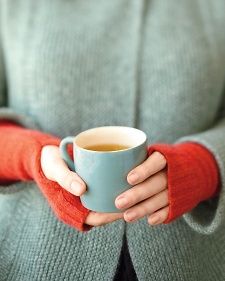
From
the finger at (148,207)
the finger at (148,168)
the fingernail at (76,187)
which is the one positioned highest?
the finger at (148,168)

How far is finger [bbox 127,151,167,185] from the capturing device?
21.4 inches

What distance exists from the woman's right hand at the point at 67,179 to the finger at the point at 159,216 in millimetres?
42

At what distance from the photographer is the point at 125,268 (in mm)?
699

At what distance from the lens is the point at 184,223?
2.37 feet

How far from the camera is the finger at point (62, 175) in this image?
555mm

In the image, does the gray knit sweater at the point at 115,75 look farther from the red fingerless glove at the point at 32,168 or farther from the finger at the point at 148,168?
the finger at the point at 148,168

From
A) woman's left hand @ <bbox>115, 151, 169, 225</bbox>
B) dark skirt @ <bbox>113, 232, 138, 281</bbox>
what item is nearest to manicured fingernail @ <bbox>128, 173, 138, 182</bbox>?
woman's left hand @ <bbox>115, 151, 169, 225</bbox>

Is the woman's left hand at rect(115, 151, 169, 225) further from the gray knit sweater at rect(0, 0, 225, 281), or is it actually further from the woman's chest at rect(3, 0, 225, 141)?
the woman's chest at rect(3, 0, 225, 141)

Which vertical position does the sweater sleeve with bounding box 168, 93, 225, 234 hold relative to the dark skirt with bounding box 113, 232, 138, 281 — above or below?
above

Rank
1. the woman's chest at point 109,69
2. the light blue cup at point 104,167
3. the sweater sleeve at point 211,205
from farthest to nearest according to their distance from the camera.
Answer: the woman's chest at point 109,69
the sweater sleeve at point 211,205
the light blue cup at point 104,167

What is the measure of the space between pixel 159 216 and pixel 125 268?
149mm

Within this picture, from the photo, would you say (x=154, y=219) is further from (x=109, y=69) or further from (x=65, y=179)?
(x=109, y=69)

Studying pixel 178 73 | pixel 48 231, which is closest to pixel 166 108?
pixel 178 73

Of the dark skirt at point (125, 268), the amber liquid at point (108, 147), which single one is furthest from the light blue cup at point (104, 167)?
the dark skirt at point (125, 268)
